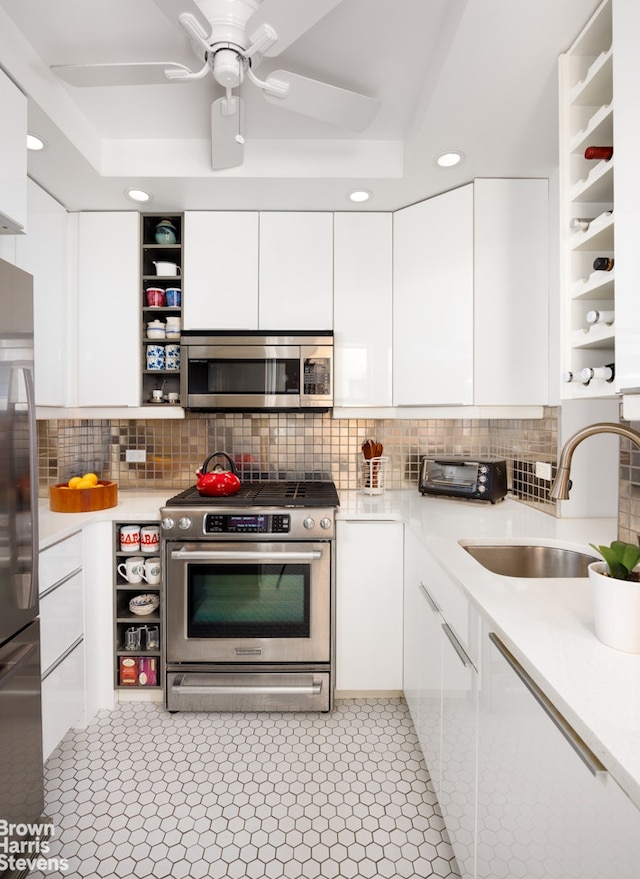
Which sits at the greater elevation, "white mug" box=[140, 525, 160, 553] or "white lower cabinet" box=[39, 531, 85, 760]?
"white mug" box=[140, 525, 160, 553]

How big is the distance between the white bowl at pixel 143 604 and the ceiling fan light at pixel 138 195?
1.87 meters

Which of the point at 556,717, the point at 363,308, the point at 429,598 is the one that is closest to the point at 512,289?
the point at 363,308

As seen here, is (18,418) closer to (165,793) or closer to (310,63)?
(165,793)

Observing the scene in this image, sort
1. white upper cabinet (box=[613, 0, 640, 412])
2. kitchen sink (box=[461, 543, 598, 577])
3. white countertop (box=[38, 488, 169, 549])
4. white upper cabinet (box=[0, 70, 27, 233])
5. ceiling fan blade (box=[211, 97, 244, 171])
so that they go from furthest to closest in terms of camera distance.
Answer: white countertop (box=[38, 488, 169, 549]) < kitchen sink (box=[461, 543, 598, 577]) < ceiling fan blade (box=[211, 97, 244, 171]) < white upper cabinet (box=[0, 70, 27, 233]) < white upper cabinet (box=[613, 0, 640, 412])

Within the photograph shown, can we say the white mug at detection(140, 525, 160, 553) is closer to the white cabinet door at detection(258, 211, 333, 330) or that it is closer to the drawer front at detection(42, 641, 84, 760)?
the drawer front at detection(42, 641, 84, 760)

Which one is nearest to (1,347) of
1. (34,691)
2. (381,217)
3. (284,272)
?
(34,691)

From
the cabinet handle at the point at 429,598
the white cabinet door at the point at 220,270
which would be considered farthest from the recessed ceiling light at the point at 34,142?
the cabinet handle at the point at 429,598

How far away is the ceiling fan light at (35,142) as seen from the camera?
176cm

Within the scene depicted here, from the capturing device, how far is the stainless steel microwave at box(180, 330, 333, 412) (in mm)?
2369

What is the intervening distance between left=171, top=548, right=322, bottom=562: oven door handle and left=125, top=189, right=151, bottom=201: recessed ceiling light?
164 centimetres

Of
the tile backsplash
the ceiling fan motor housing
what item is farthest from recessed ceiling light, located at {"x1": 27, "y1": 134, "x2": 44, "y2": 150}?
the tile backsplash

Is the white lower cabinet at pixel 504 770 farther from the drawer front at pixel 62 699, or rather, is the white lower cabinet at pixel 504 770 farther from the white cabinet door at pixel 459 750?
the drawer front at pixel 62 699

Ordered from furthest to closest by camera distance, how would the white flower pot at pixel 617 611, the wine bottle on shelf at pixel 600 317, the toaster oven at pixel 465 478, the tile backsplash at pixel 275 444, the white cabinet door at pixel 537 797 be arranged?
the tile backsplash at pixel 275 444 → the toaster oven at pixel 465 478 → the wine bottle on shelf at pixel 600 317 → the white flower pot at pixel 617 611 → the white cabinet door at pixel 537 797

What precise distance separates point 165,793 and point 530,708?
1.43 metres
